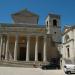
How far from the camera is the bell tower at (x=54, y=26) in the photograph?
56.5 m

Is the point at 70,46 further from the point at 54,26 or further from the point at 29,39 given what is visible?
the point at 54,26

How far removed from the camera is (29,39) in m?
47.2

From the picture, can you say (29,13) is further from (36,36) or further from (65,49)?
(65,49)

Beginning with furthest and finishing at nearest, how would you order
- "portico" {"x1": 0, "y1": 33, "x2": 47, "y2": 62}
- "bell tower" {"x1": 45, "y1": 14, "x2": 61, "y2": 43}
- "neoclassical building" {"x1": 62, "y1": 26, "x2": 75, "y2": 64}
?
"bell tower" {"x1": 45, "y1": 14, "x2": 61, "y2": 43}, "portico" {"x1": 0, "y1": 33, "x2": 47, "y2": 62}, "neoclassical building" {"x1": 62, "y1": 26, "x2": 75, "y2": 64}

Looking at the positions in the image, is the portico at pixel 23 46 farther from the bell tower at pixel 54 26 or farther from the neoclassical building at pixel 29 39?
the bell tower at pixel 54 26

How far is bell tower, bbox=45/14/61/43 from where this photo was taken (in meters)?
56.5

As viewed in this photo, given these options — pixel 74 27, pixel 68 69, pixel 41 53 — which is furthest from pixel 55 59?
pixel 68 69

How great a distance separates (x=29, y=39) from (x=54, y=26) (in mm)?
13071

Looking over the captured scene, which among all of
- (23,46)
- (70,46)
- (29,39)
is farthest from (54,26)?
(70,46)

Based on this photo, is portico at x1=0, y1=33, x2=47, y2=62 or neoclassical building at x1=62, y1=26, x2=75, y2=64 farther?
portico at x1=0, y1=33, x2=47, y2=62

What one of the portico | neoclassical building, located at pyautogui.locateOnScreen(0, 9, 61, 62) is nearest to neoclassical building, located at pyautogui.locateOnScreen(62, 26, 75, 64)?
neoclassical building, located at pyautogui.locateOnScreen(0, 9, 61, 62)

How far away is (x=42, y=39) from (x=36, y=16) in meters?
8.55

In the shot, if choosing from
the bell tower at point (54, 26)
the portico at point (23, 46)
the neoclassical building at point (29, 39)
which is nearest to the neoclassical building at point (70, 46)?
the neoclassical building at point (29, 39)

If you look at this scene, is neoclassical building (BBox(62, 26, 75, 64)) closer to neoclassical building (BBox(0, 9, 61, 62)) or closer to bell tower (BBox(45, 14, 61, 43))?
neoclassical building (BBox(0, 9, 61, 62))
